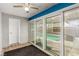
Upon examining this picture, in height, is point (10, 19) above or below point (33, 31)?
above

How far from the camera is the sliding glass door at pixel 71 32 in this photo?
1.66 meters

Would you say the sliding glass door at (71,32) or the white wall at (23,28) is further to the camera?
the white wall at (23,28)

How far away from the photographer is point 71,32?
180 centimetres

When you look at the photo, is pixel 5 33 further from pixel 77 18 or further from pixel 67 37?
pixel 77 18

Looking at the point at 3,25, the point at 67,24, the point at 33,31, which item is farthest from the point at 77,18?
the point at 33,31

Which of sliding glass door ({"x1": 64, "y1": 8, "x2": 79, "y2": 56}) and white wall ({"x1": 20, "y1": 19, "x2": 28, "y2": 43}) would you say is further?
white wall ({"x1": 20, "y1": 19, "x2": 28, "y2": 43})

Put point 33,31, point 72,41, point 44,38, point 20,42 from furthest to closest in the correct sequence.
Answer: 1. point 33,31
2. point 20,42
3. point 44,38
4. point 72,41

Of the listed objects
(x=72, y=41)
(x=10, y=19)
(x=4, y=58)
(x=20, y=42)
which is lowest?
(x=20, y=42)

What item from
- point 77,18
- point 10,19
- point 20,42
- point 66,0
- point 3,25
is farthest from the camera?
point 20,42

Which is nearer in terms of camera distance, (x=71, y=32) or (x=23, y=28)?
(x=71, y=32)

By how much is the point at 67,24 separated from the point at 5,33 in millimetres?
1809

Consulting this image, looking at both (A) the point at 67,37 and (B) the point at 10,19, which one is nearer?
(A) the point at 67,37

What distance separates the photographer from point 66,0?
1.31ft

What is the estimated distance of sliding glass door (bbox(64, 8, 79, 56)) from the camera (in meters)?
1.66
